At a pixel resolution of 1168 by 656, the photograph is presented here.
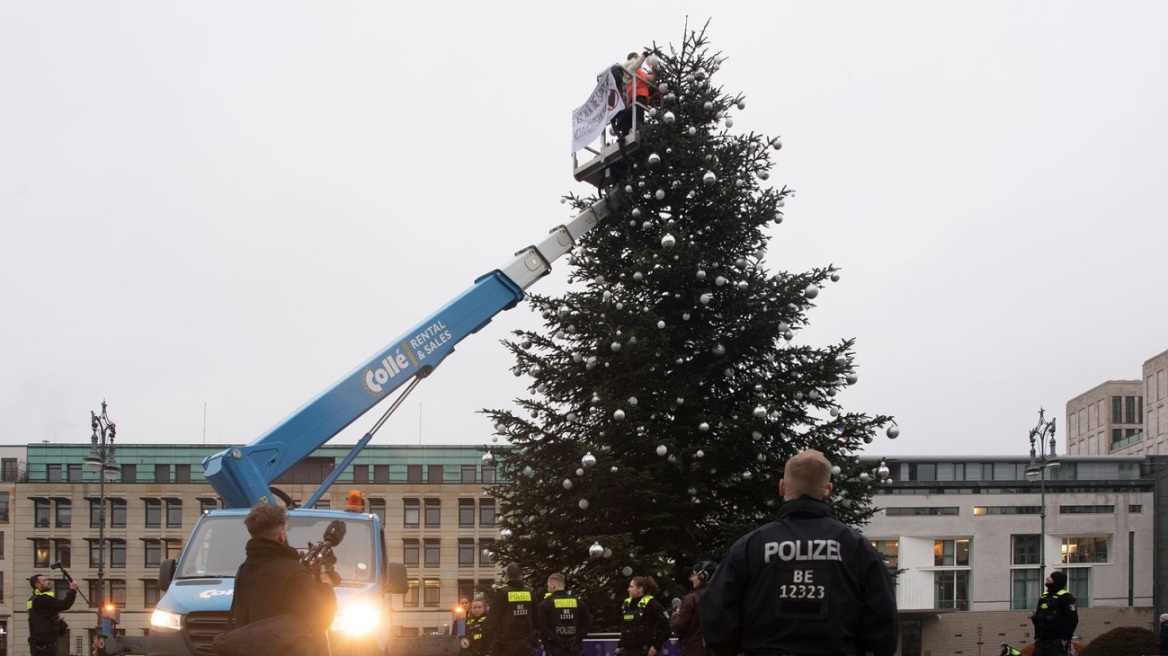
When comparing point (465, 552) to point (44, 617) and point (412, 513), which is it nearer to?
point (412, 513)

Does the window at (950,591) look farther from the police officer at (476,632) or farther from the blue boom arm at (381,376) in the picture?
the police officer at (476,632)

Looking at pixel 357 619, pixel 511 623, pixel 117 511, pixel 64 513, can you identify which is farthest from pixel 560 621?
pixel 64 513

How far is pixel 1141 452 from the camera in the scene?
390 ft

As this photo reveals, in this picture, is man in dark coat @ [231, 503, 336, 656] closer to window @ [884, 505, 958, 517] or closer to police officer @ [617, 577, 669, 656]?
police officer @ [617, 577, 669, 656]

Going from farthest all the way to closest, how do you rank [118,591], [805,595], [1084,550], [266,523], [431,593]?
[431,593]
[118,591]
[1084,550]
[266,523]
[805,595]

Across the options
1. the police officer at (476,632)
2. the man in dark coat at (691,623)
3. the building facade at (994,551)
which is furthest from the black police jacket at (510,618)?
the building facade at (994,551)

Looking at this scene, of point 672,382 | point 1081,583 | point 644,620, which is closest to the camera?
point 644,620

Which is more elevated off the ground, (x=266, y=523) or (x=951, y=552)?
(x=266, y=523)

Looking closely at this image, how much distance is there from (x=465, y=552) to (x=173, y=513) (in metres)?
21.4

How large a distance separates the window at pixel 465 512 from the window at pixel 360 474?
23.6 feet

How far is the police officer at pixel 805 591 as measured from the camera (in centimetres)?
489

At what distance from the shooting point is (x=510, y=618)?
1290 cm

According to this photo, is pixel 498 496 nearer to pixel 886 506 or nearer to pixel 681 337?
pixel 681 337

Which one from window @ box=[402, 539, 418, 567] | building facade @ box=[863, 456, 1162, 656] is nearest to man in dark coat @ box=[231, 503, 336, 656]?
building facade @ box=[863, 456, 1162, 656]
